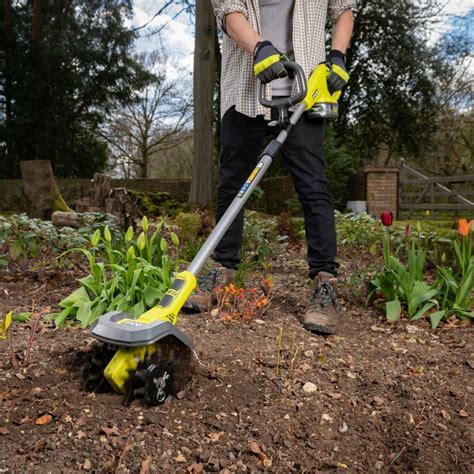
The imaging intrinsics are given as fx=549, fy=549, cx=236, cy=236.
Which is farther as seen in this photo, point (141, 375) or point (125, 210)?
point (125, 210)

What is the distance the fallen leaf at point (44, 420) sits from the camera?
5.51 feet

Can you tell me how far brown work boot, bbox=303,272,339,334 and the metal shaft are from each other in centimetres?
64

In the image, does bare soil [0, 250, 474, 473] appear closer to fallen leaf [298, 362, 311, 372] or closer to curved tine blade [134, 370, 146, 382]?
fallen leaf [298, 362, 311, 372]

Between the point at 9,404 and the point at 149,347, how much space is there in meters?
0.49

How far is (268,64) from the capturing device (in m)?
2.38

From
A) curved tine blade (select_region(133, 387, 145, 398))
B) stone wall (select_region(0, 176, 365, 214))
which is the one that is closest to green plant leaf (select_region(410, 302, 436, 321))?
curved tine blade (select_region(133, 387, 145, 398))

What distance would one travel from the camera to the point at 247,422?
177 cm

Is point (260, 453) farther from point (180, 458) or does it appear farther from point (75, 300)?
point (75, 300)

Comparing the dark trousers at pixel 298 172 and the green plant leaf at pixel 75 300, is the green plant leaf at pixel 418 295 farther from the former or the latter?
the green plant leaf at pixel 75 300

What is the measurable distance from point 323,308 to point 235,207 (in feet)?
2.43

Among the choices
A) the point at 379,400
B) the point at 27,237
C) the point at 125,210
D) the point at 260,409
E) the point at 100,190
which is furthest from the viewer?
the point at 100,190

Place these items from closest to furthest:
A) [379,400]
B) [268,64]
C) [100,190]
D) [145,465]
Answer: [145,465] < [379,400] < [268,64] < [100,190]

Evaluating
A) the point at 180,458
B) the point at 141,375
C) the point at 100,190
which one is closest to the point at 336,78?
the point at 141,375

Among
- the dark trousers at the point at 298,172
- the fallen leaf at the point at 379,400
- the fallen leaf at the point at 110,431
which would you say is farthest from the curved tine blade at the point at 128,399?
the dark trousers at the point at 298,172
